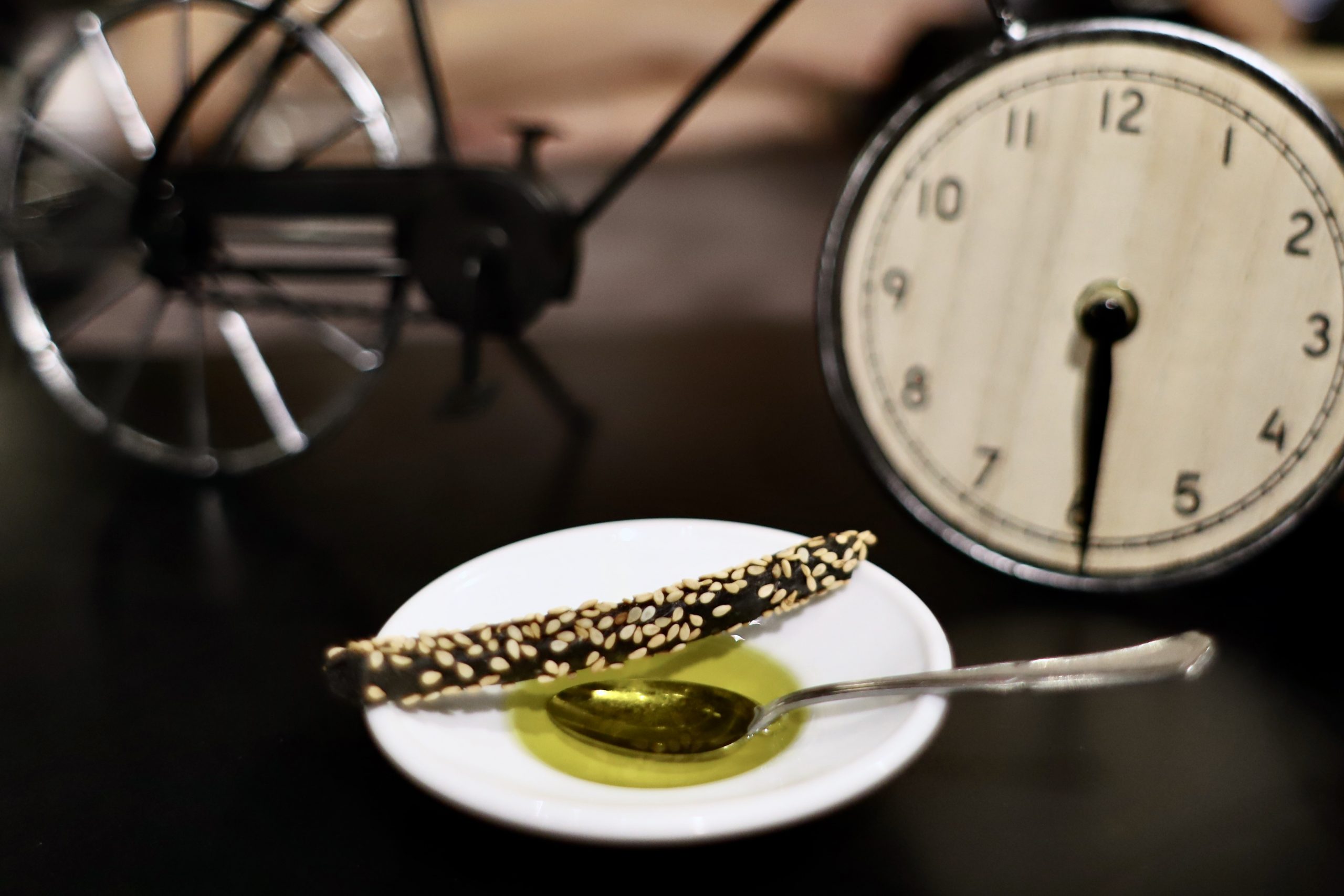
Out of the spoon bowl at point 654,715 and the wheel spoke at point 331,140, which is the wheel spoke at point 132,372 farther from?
the spoon bowl at point 654,715

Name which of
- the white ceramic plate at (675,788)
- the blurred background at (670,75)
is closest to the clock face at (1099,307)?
the white ceramic plate at (675,788)

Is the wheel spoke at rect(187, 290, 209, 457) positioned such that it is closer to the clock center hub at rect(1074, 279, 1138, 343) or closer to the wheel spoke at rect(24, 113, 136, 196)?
the wheel spoke at rect(24, 113, 136, 196)

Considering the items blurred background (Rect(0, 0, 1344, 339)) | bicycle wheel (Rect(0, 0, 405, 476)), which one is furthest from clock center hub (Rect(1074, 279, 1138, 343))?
blurred background (Rect(0, 0, 1344, 339))

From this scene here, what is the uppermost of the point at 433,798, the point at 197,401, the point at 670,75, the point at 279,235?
the point at 670,75

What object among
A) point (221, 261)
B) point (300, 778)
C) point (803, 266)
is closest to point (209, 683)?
point (300, 778)

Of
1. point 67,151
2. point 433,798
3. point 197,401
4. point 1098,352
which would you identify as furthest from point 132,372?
point 1098,352

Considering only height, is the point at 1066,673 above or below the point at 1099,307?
below

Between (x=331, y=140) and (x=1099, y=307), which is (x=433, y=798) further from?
(x=331, y=140)
